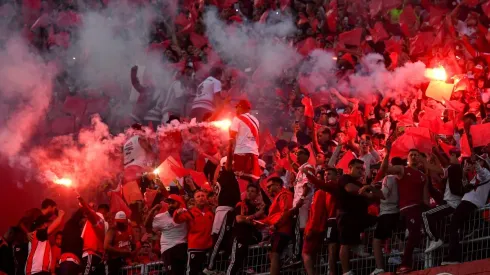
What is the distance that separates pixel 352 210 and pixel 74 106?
6.97 metres

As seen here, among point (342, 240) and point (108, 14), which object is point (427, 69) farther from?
point (108, 14)

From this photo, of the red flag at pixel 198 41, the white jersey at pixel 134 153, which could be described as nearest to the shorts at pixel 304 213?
the white jersey at pixel 134 153

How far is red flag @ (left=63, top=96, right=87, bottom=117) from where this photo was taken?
1788 cm

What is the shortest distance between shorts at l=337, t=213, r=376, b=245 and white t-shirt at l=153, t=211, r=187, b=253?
6.71 feet

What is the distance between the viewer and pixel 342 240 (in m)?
11.9

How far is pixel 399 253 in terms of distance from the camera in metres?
11.9

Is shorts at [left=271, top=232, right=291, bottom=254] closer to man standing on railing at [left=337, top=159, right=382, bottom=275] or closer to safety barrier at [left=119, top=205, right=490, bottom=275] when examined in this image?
safety barrier at [left=119, top=205, right=490, bottom=275]

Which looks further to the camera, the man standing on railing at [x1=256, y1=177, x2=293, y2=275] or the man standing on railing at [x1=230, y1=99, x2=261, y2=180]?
the man standing on railing at [x1=230, y1=99, x2=261, y2=180]

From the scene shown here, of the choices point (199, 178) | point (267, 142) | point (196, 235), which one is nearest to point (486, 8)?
point (267, 142)

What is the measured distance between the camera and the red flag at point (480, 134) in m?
12.4

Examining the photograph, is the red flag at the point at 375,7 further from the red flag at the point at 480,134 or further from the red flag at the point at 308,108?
the red flag at the point at 480,134

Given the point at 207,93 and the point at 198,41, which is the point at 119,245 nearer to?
the point at 207,93

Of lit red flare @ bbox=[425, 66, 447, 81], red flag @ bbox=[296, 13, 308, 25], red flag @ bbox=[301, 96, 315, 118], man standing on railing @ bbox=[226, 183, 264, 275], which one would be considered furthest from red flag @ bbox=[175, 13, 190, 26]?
man standing on railing @ bbox=[226, 183, 264, 275]

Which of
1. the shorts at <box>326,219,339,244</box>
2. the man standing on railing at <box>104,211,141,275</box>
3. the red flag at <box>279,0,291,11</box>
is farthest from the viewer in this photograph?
the red flag at <box>279,0,291,11</box>
